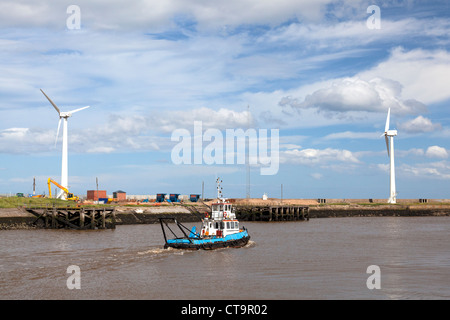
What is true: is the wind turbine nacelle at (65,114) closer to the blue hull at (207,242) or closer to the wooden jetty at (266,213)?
the wooden jetty at (266,213)

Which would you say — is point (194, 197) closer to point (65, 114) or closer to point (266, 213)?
point (266, 213)

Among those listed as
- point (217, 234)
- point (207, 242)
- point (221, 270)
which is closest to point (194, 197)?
point (217, 234)

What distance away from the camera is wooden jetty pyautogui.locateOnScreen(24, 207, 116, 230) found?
71162 mm

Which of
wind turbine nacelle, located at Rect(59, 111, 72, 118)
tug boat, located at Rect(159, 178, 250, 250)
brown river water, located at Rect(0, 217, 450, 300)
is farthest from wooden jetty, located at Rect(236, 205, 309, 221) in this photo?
tug boat, located at Rect(159, 178, 250, 250)

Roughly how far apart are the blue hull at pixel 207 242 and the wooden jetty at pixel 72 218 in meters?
28.8

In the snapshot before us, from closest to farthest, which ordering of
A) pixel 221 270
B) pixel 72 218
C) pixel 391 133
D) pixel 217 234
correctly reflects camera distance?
pixel 221 270, pixel 217 234, pixel 72 218, pixel 391 133

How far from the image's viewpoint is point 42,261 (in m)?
38.6

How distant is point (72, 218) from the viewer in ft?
237

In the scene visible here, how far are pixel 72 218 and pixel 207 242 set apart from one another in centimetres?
3290

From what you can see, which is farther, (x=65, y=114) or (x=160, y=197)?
(x=160, y=197)

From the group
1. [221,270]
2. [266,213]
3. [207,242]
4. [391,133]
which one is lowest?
[221,270]

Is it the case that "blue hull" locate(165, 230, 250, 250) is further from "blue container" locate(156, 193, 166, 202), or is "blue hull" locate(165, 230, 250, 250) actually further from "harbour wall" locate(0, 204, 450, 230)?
"blue container" locate(156, 193, 166, 202)

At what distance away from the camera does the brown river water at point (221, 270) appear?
2908 cm
